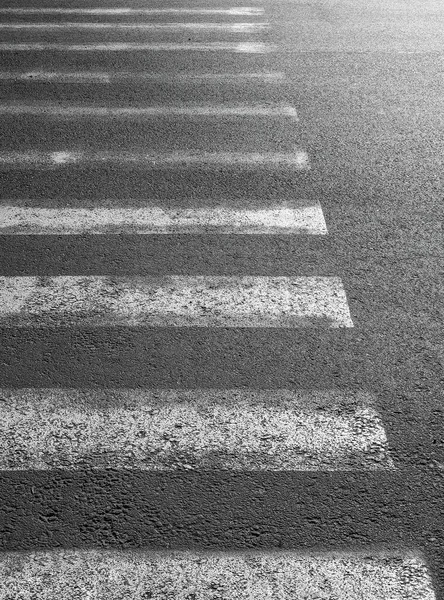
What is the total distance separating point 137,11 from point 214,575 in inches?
433

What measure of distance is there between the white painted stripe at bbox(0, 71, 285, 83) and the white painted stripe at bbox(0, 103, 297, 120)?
36.1 inches

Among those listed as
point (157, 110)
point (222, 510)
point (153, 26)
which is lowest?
point (222, 510)

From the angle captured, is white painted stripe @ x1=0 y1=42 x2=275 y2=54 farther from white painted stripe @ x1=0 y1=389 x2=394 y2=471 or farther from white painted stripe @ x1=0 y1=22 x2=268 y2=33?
white painted stripe @ x1=0 y1=389 x2=394 y2=471

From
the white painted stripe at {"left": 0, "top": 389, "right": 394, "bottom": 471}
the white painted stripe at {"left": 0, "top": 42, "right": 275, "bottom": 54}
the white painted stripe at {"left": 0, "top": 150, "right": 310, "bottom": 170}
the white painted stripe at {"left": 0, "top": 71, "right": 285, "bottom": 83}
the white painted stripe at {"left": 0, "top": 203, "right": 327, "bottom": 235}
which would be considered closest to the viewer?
the white painted stripe at {"left": 0, "top": 389, "right": 394, "bottom": 471}

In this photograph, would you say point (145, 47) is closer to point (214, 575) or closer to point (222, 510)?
point (222, 510)

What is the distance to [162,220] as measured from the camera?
20.3ft

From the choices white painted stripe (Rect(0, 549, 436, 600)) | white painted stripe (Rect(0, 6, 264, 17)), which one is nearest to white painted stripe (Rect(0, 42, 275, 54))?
white painted stripe (Rect(0, 6, 264, 17))

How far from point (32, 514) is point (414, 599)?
1.49 meters

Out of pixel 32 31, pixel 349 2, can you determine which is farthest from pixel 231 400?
pixel 349 2

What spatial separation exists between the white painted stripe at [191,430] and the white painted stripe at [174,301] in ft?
2.22

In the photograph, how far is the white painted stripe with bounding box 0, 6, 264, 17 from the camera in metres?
12.9

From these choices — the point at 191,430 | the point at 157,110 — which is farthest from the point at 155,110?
the point at 191,430

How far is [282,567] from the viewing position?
3350mm

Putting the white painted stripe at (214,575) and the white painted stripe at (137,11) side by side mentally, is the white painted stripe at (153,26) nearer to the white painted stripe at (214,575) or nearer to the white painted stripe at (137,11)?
the white painted stripe at (137,11)
